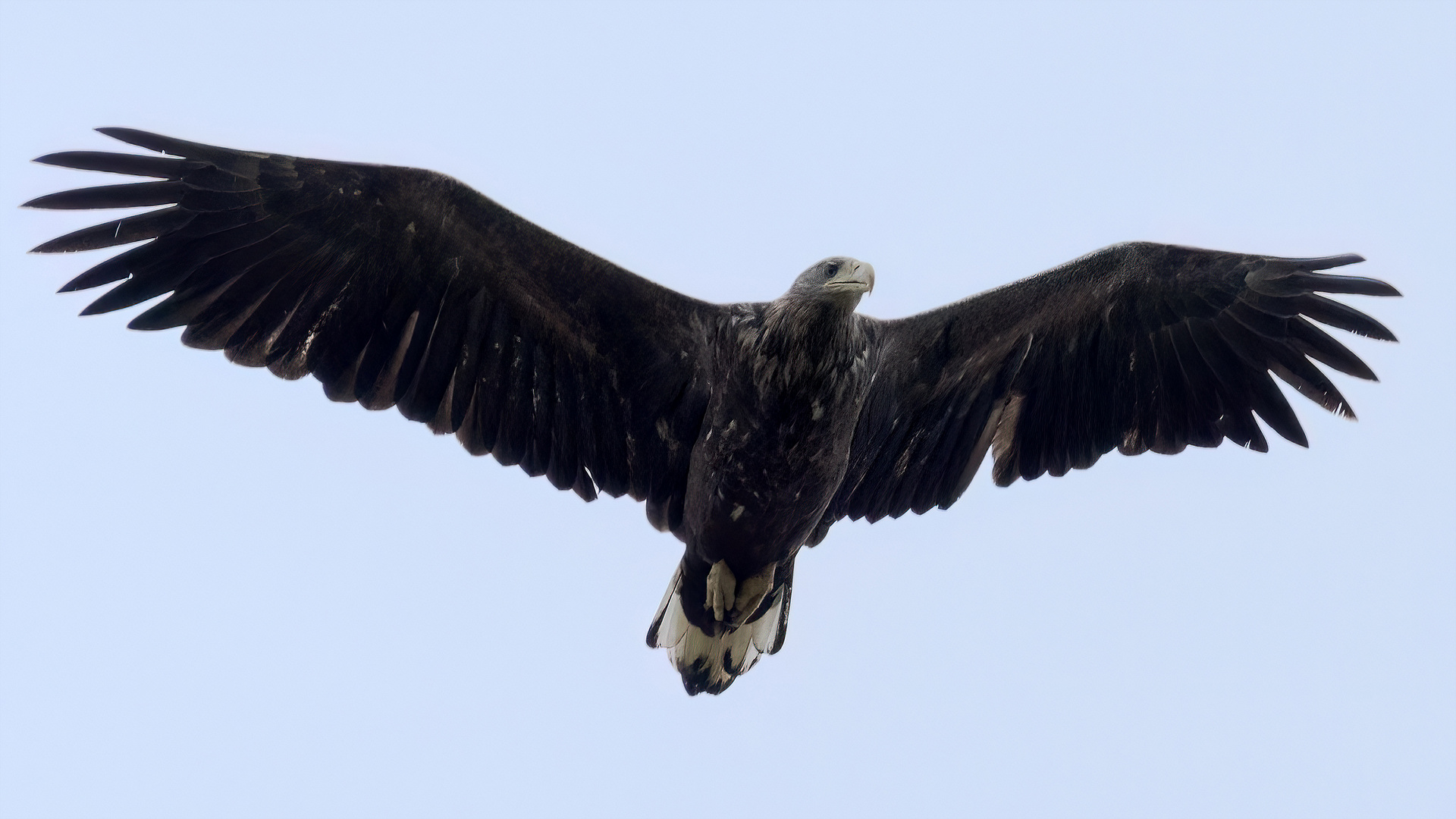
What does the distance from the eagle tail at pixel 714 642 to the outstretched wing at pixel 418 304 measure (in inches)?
27.7

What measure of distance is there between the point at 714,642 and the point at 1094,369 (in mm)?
2607

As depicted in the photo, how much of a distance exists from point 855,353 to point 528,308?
1.78 metres

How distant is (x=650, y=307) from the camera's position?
8.20 meters

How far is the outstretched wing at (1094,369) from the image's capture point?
8.21m

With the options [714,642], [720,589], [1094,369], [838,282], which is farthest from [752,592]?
[1094,369]

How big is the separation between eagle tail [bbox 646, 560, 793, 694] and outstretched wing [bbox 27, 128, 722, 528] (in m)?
0.70

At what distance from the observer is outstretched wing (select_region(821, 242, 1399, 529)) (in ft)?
26.9

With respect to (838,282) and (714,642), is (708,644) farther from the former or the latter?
(838,282)

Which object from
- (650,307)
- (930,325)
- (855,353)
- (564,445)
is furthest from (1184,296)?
(564,445)

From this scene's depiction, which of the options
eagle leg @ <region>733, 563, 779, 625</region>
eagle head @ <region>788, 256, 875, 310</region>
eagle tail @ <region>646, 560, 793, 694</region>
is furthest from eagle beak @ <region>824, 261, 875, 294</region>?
eagle tail @ <region>646, 560, 793, 694</region>

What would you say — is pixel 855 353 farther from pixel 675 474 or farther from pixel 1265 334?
pixel 1265 334

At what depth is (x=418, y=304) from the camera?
324 inches

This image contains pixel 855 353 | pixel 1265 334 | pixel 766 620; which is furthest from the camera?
pixel 766 620

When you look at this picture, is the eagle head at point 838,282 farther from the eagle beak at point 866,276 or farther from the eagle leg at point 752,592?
the eagle leg at point 752,592
